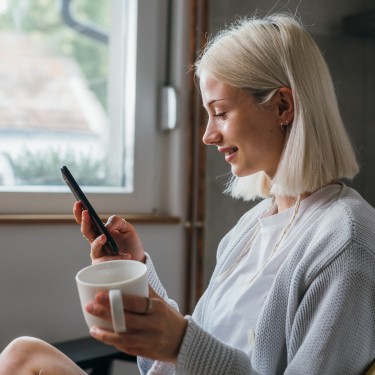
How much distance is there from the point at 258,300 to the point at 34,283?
3.05 feet

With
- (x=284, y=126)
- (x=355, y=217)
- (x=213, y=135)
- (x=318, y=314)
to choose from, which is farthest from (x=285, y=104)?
(x=318, y=314)

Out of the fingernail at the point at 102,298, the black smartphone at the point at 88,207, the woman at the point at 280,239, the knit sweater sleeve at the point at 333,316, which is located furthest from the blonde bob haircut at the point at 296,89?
the fingernail at the point at 102,298

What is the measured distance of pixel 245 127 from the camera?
1086 mm

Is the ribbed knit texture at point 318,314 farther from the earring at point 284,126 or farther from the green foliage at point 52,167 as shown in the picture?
the green foliage at point 52,167

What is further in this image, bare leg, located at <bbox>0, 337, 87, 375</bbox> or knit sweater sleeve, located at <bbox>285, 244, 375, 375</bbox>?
bare leg, located at <bbox>0, 337, 87, 375</bbox>

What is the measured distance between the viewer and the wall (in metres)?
1.90

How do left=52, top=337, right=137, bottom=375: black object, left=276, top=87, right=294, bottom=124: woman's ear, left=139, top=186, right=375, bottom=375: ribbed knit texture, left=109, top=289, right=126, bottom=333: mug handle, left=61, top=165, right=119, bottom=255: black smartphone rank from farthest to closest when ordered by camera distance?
left=52, top=337, right=137, bottom=375: black object
left=276, top=87, right=294, bottom=124: woman's ear
left=61, top=165, right=119, bottom=255: black smartphone
left=139, top=186, right=375, bottom=375: ribbed knit texture
left=109, top=289, right=126, bottom=333: mug handle

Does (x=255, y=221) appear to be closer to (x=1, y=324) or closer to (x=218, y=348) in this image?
(x=218, y=348)

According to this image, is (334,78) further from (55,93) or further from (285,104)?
(285,104)

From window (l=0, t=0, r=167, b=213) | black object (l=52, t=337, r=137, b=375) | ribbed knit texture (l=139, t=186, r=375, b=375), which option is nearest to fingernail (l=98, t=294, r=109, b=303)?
ribbed knit texture (l=139, t=186, r=375, b=375)

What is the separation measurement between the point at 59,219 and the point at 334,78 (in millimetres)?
1039

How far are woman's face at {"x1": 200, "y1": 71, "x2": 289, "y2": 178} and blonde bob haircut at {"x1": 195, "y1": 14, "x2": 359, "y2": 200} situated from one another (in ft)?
0.05

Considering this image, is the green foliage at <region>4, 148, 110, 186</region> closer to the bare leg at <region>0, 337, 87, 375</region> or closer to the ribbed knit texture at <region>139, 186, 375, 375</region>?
the bare leg at <region>0, 337, 87, 375</region>

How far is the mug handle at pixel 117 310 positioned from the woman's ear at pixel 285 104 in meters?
0.55
